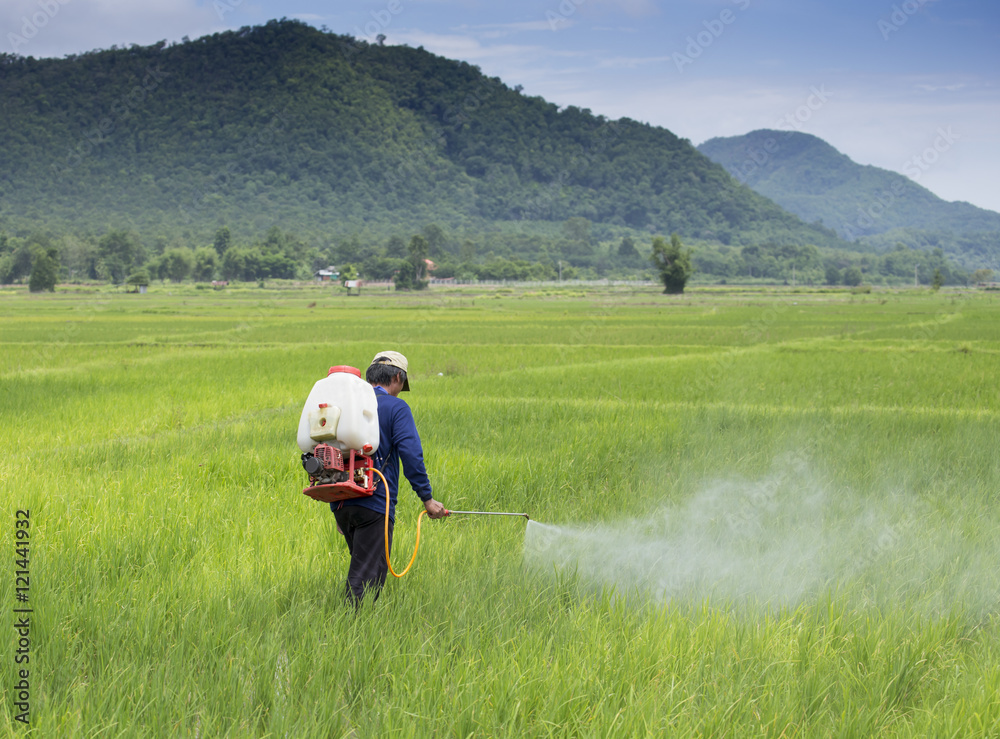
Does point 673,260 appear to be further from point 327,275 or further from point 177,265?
point 177,265

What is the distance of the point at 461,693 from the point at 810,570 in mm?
2687

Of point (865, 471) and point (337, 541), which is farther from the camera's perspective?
point (865, 471)

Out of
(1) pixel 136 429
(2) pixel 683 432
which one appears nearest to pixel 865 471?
(2) pixel 683 432

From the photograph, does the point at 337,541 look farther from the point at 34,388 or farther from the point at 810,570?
the point at 34,388

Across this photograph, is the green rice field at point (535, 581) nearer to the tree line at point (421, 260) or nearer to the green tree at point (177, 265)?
the tree line at point (421, 260)

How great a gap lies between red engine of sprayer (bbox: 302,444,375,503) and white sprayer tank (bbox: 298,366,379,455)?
6 centimetres

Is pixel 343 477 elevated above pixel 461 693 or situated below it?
above

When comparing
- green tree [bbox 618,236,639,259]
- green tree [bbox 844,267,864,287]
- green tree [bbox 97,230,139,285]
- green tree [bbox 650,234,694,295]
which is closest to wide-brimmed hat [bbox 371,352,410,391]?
green tree [bbox 650,234,694,295]

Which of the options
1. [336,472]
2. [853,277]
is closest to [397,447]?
[336,472]

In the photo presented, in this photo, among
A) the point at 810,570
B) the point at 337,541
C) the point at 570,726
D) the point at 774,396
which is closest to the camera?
the point at 570,726

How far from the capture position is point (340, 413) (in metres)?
3.27

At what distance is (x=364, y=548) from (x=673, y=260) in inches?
2957

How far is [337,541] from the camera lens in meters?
4.87

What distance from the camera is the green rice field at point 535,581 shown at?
2838 millimetres
